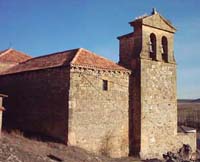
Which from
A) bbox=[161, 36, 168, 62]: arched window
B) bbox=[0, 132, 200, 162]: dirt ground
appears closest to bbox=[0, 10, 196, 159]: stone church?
bbox=[161, 36, 168, 62]: arched window

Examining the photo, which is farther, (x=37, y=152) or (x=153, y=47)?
(x=153, y=47)

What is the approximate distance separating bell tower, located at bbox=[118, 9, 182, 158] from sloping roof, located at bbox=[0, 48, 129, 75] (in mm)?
1384

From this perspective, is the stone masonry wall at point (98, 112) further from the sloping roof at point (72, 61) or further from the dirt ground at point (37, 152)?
the dirt ground at point (37, 152)

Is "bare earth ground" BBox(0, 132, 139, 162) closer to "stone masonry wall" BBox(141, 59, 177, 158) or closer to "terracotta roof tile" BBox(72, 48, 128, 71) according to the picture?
"stone masonry wall" BBox(141, 59, 177, 158)

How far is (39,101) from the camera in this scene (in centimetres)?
1889

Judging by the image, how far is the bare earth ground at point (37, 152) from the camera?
1365 cm

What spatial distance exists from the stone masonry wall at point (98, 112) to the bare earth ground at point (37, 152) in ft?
2.75

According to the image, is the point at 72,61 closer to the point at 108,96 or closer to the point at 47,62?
the point at 47,62

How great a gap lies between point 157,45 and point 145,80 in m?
2.50

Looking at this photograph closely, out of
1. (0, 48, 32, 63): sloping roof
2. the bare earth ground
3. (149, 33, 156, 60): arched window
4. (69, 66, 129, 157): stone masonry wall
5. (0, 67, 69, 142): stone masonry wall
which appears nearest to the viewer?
the bare earth ground

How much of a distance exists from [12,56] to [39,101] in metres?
7.15

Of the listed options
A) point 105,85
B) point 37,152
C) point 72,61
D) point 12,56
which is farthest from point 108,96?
point 12,56

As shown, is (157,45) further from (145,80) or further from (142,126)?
(142,126)

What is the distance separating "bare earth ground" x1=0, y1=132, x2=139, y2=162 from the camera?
13650mm
